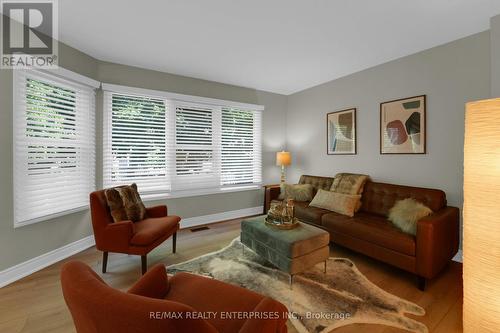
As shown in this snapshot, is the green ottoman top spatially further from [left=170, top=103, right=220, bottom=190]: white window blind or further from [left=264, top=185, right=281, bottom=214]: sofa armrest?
[left=170, top=103, right=220, bottom=190]: white window blind

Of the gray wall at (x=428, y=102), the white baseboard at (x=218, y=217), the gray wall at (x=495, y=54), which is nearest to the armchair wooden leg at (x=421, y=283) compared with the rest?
the gray wall at (x=428, y=102)

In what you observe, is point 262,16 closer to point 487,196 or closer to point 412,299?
point 487,196

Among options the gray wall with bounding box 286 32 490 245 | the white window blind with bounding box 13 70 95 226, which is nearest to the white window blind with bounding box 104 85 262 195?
the white window blind with bounding box 13 70 95 226

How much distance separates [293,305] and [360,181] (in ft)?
6.97

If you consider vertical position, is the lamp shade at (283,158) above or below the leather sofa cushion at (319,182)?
above

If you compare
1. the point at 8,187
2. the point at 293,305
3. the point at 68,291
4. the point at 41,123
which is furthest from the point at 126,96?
the point at 293,305

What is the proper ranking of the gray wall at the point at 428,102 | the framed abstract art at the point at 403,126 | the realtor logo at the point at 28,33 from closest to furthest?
1. the realtor logo at the point at 28,33
2. the gray wall at the point at 428,102
3. the framed abstract art at the point at 403,126

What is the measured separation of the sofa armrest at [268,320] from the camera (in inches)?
36.0

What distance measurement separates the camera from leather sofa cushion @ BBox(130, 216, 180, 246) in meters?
2.24

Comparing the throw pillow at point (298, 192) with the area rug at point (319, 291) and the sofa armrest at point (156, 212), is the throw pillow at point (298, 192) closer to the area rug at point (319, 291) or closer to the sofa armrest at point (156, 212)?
the area rug at point (319, 291)

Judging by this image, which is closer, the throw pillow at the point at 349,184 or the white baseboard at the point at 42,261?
the white baseboard at the point at 42,261

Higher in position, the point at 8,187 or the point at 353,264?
the point at 8,187

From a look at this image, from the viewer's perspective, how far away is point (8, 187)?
7.39 ft

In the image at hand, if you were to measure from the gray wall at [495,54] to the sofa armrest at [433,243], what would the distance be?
1.37 meters
